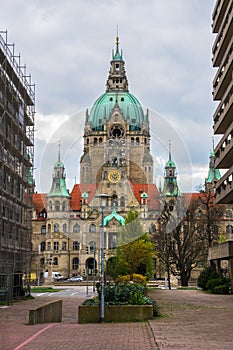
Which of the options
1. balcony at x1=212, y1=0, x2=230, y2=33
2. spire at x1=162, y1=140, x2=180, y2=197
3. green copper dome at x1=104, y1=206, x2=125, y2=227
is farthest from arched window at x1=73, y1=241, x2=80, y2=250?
balcony at x1=212, y1=0, x2=230, y2=33

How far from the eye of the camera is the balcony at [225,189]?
43875mm

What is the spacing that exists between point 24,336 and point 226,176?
Result: 29.4 m

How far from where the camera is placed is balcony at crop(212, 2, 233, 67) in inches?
1713

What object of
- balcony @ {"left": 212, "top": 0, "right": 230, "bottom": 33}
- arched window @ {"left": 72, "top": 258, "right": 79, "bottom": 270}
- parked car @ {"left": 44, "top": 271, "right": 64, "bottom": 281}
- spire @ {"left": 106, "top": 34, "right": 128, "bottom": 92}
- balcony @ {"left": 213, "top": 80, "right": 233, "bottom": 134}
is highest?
spire @ {"left": 106, "top": 34, "right": 128, "bottom": 92}

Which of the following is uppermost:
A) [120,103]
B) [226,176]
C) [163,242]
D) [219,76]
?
[120,103]

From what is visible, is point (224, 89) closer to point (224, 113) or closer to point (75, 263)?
point (224, 113)

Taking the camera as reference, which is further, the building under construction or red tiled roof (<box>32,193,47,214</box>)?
red tiled roof (<box>32,193,47,214</box>)

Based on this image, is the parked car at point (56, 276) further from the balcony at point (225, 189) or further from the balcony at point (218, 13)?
the balcony at point (218, 13)

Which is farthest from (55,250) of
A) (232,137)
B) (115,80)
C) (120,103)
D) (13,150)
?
(232,137)

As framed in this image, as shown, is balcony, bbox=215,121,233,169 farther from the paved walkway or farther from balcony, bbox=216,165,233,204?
the paved walkway

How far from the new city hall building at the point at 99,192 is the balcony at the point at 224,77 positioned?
197ft

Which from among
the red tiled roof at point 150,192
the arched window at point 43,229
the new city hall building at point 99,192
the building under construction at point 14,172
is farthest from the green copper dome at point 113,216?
the building under construction at point 14,172

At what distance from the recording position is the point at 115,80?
157 meters

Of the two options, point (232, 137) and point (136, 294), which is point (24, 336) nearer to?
point (136, 294)
